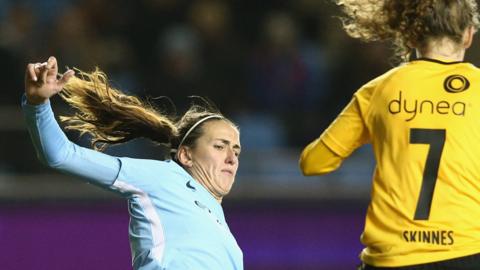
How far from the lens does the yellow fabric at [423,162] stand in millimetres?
4383

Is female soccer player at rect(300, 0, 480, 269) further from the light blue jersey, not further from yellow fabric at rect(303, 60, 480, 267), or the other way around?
the light blue jersey

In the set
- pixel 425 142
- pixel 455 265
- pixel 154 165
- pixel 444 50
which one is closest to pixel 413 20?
pixel 444 50

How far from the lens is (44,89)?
4.45m

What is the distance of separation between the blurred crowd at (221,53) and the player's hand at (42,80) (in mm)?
5098

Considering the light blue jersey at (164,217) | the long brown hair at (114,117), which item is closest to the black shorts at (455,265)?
the light blue jersey at (164,217)

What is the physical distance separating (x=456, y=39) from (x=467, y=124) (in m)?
0.33

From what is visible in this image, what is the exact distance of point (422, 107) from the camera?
4473 millimetres

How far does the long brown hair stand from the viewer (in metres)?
5.35

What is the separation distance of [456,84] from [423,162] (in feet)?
1.03

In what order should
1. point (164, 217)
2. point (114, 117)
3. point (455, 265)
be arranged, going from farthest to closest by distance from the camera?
point (114, 117) → point (164, 217) → point (455, 265)

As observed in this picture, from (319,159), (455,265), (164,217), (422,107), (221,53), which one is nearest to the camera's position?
(455,265)

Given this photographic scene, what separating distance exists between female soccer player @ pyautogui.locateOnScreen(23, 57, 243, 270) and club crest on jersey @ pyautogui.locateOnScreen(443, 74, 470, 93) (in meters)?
1.11

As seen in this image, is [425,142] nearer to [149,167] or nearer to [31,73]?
[149,167]

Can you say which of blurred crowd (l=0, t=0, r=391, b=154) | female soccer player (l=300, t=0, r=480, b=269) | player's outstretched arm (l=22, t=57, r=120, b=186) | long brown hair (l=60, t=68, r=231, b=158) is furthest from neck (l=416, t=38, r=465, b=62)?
blurred crowd (l=0, t=0, r=391, b=154)
